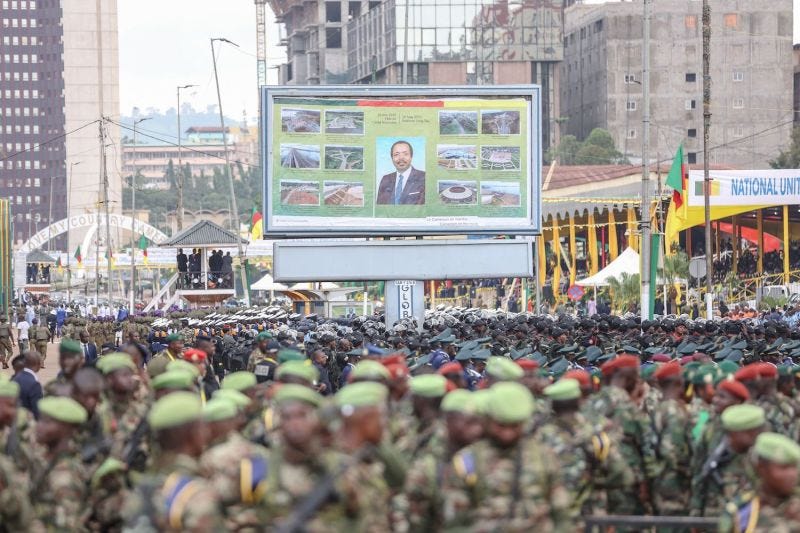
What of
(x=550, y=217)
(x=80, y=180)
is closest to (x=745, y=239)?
(x=550, y=217)

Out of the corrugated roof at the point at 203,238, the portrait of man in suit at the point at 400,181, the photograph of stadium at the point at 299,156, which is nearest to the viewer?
the photograph of stadium at the point at 299,156

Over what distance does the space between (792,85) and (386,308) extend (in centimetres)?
7908

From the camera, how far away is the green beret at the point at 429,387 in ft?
30.7

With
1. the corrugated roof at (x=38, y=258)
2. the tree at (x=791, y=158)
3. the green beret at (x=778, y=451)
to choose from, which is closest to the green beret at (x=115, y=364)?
the green beret at (x=778, y=451)

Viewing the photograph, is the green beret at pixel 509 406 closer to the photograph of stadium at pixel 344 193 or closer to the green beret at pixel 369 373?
the green beret at pixel 369 373

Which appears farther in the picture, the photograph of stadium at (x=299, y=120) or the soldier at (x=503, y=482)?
the photograph of stadium at (x=299, y=120)

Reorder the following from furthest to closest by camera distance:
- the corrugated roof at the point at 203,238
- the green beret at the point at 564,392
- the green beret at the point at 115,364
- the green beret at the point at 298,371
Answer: the corrugated roof at the point at 203,238, the green beret at the point at 115,364, the green beret at the point at 298,371, the green beret at the point at 564,392

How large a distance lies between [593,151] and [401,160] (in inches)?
2997

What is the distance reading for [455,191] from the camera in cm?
3241

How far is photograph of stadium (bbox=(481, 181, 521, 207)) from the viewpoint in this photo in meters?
32.5

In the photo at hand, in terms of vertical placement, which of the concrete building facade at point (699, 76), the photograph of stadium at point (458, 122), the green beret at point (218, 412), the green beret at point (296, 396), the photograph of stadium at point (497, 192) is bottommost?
the green beret at point (218, 412)

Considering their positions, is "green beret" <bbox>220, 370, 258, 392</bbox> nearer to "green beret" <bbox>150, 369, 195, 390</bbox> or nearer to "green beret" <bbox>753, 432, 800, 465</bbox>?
"green beret" <bbox>150, 369, 195, 390</bbox>

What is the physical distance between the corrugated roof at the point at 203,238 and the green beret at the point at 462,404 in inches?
1890

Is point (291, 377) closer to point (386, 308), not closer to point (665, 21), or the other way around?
point (386, 308)
